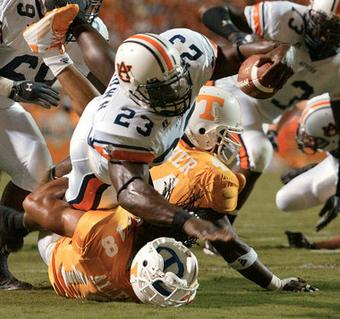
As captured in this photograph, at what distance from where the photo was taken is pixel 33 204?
4.36 m

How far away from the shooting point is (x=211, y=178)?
13.7 ft

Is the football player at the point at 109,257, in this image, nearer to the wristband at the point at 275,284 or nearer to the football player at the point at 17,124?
the wristband at the point at 275,284

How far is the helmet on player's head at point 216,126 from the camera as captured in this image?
181 inches

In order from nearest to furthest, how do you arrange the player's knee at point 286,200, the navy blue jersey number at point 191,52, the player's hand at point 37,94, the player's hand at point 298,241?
the navy blue jersey number at point 191,52 → the player's hand at point 37,94 → the player's hand at point 298,241 → the player's knee at point 286,200

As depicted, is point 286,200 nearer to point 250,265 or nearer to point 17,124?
point 17,124

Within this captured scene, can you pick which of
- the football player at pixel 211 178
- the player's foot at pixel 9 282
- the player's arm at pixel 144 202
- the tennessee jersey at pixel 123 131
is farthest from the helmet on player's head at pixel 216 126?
the player's foot at pixel 9 282

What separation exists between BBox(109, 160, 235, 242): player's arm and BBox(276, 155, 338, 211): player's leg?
2868mm

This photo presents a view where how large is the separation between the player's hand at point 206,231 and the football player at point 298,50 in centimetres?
272

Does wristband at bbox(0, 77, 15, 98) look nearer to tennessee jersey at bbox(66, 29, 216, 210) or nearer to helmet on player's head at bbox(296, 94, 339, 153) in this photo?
tennessee jersey at bbox(66, 29, 216, 210)

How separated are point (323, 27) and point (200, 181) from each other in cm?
236

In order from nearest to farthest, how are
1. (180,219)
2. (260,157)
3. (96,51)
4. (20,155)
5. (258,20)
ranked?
(180,219) < (96,51) < (20,155) < (260,157) < (258,20)

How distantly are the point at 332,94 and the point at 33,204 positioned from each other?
268 cm

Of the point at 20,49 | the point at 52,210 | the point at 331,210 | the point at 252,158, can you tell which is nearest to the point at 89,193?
the point at 52,210

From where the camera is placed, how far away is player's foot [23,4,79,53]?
14.3ft
